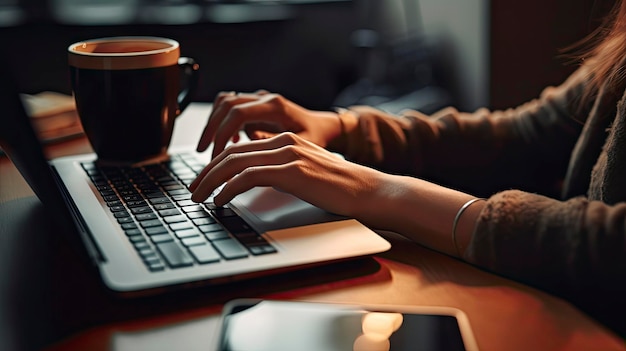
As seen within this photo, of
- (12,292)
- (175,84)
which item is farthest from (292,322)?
(175,84)

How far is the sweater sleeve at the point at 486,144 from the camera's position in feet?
3.51

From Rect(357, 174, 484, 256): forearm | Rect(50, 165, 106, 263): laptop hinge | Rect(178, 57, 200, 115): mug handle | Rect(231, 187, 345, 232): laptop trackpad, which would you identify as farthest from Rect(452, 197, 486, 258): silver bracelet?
Rect(178, 57, 200, 115): mug handle

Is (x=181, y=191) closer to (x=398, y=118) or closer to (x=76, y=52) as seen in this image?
(x=76, y=52)

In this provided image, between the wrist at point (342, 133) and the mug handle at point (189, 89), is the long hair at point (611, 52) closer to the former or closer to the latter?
the wrist at point (342, 133)

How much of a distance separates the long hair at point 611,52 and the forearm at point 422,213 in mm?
321

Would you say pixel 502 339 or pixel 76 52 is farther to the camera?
pixel 76 52

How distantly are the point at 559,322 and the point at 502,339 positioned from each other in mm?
60

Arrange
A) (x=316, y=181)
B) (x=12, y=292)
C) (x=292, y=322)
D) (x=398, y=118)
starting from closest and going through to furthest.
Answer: (x=292, y=322) < (x=12, y=292) < (x=316, y=181) < (x=398, y=118)

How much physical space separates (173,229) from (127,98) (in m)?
0.27

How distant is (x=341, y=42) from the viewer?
2.93 meters

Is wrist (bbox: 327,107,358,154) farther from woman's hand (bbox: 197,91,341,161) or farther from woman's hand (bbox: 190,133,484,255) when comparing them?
woman's hand (bbox: 190,133,484,255)

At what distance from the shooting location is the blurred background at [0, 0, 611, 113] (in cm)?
229

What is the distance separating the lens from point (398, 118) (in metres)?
1.10

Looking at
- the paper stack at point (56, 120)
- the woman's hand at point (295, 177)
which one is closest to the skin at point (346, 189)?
the woman's hand at point (295, 177)
